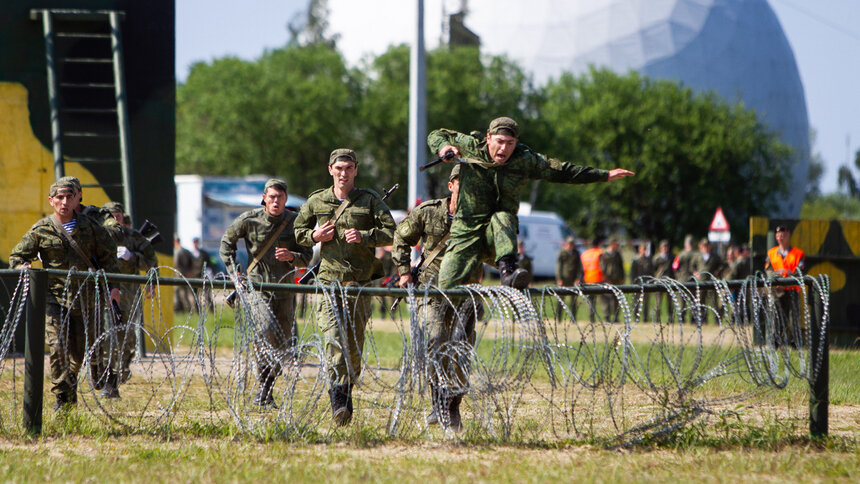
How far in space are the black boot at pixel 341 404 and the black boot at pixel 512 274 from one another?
1306 mm

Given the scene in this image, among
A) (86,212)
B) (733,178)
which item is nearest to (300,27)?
(733,178)

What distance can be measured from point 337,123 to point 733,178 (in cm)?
1803

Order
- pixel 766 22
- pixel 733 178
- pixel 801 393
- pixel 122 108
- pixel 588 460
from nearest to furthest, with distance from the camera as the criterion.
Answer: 1. pixel 588 460
2. pixel 801 393
3. pixel 122 108
4. pixel 733 178
5. pixel 766 22

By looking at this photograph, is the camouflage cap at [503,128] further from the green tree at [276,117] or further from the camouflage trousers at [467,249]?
the green tree at [276,117]

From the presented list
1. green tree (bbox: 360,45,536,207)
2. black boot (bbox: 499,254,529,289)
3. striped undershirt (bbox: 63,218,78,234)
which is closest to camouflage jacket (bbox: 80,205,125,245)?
striped undershirt (bbox: 63,218,78,234)

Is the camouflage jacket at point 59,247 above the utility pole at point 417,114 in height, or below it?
below

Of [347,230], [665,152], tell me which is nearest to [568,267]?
[347,230]

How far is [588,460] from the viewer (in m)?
5.74

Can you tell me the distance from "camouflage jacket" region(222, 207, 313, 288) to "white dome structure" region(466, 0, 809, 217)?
48183 mm

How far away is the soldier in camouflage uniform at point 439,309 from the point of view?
608 cm

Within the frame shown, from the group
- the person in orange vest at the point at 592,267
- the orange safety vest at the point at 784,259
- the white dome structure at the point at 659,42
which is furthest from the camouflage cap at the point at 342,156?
the white dome structure at the point at 659,42

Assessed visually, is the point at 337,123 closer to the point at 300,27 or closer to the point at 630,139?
the point at 630,139

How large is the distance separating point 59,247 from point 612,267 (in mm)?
15220

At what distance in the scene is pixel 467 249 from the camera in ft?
22.1
